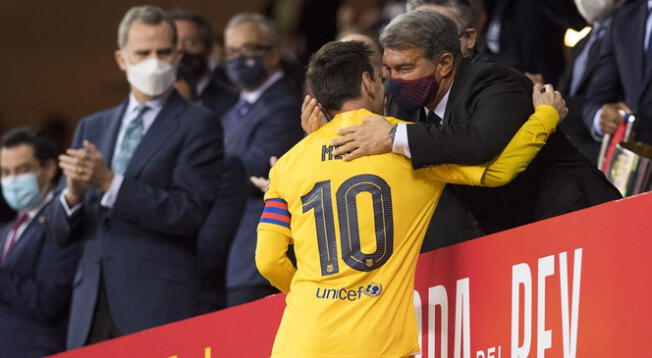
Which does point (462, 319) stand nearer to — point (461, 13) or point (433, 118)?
point (433, 118)

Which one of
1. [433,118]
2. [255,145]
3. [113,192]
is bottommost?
[255,145]

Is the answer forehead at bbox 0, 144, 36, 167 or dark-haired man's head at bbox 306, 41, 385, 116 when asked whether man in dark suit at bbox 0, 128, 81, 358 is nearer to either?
forehead at bbox 0, 144, 36, 167

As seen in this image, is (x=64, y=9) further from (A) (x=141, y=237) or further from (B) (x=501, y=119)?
(B) (x=501, y=119)

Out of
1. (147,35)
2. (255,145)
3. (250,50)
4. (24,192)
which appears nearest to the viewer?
(147,35)

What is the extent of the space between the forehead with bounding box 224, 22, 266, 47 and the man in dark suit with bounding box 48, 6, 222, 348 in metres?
0.93

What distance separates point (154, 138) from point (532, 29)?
225 cm

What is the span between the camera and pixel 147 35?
5559 mm

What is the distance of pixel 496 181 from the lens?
3.57 m

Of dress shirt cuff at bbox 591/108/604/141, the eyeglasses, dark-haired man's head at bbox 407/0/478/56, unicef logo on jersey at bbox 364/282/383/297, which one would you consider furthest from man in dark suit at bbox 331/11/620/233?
the eyeglasses

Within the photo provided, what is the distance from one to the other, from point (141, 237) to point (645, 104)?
207 cm

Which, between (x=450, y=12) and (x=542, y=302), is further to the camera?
(x=450, y=12)

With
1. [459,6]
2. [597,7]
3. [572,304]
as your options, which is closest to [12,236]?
[459,6]

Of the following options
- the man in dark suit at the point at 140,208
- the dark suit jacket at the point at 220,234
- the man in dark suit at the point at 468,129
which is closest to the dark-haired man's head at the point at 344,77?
the man in dark suit at the point at 468,129

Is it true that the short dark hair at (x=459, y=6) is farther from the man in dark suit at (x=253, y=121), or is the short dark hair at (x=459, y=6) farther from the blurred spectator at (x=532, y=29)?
the blurred spectator at (x=532, y=29)
